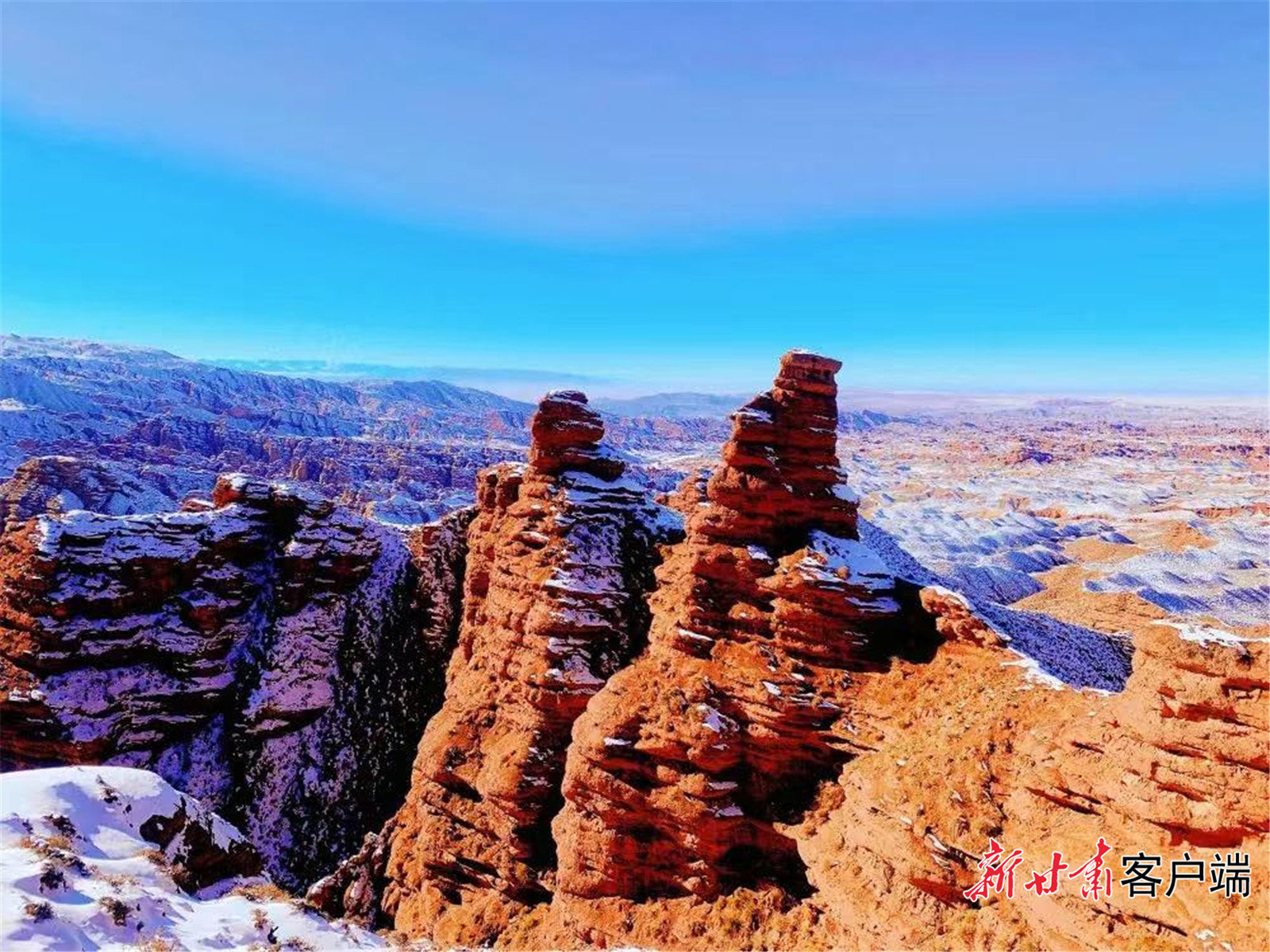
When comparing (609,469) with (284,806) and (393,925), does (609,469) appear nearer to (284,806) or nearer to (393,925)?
(393,925)

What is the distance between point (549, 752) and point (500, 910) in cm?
724

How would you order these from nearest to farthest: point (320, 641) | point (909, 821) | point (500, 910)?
point (909, 821) < point (500, 910) < point (320, 641)

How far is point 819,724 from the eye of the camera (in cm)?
2505

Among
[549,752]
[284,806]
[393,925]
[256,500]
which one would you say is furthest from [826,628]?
[256,500]

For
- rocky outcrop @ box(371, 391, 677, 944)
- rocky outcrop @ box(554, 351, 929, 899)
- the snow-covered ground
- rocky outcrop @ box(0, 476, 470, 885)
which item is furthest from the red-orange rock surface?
rocky outcrop @ box(0, 476, 470, 885)

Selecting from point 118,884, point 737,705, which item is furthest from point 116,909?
point 737,705

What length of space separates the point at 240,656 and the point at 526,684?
25.4m

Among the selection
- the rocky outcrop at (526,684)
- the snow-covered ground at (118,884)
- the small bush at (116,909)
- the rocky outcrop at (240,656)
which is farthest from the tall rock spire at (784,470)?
the rocky outcrop at (240,656)

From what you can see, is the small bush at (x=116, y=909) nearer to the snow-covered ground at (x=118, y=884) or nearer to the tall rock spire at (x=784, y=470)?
the snow-covered ground at (x=118, y=884)

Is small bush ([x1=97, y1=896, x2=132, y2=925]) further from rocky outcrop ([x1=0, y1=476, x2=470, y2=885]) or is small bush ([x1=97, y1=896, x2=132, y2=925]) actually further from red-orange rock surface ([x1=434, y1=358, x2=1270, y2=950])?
rocky outcrop ([x1=0, y1=476, x2=470, y2=885])

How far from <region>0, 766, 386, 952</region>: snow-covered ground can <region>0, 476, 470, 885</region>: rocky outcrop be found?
25.6 metres

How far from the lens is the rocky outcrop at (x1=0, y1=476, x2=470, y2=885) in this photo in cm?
4084

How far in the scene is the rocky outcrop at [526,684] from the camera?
32.1 m

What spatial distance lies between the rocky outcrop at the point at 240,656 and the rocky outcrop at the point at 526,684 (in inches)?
374
